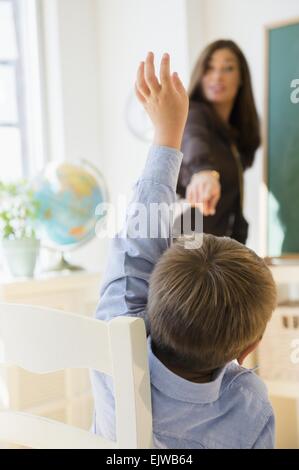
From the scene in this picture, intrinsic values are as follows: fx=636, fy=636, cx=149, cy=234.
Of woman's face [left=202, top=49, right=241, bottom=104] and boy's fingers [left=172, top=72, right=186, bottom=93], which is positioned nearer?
boy's fingers [left=172, top=72, right=186, bottom=93]

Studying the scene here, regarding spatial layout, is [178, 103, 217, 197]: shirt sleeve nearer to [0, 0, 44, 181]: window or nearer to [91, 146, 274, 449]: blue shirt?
[0, 0, 44, 181]: window

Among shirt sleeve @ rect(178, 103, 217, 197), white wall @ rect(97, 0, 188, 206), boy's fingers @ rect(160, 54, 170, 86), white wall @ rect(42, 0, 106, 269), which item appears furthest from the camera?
white wall @ rect(42, 0, 106, 269)

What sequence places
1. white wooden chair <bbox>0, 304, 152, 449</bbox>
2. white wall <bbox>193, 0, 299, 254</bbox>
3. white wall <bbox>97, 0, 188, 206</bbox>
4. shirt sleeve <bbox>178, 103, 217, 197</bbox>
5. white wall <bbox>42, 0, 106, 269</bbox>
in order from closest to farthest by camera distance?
white wooden chair <bbox>0, 304, 152, 449</bbox> → shirt sleeve <bbox>178, 103, 217, 197</bbox> → white wall <bbox>193, 0, 299, 254</bbox> → white wall <bbox>97, 0, 188, 206</bbox> → white wall <bbox>42, 0, 106, 269</bbox>

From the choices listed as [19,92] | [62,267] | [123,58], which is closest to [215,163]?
[62,267]

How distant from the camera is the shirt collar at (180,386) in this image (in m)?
0.70

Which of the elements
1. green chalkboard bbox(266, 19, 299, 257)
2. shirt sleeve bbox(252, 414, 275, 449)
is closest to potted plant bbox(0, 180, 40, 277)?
green chalkboard bbox(266, 19, 299, 257)

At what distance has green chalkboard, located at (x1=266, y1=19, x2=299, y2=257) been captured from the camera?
2.20m

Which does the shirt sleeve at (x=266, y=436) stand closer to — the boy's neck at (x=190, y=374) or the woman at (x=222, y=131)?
the boy's neck at (x=190, y=374)

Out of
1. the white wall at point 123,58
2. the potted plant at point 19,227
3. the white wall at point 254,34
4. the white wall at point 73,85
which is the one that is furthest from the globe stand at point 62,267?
the white wall at point 254,34

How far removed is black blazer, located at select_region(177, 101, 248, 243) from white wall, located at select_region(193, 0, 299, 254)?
7cm

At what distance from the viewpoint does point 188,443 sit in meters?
0.73

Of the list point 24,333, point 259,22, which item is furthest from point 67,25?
point 24,333

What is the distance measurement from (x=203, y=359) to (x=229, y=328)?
0.05 meters

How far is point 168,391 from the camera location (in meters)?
0.71
